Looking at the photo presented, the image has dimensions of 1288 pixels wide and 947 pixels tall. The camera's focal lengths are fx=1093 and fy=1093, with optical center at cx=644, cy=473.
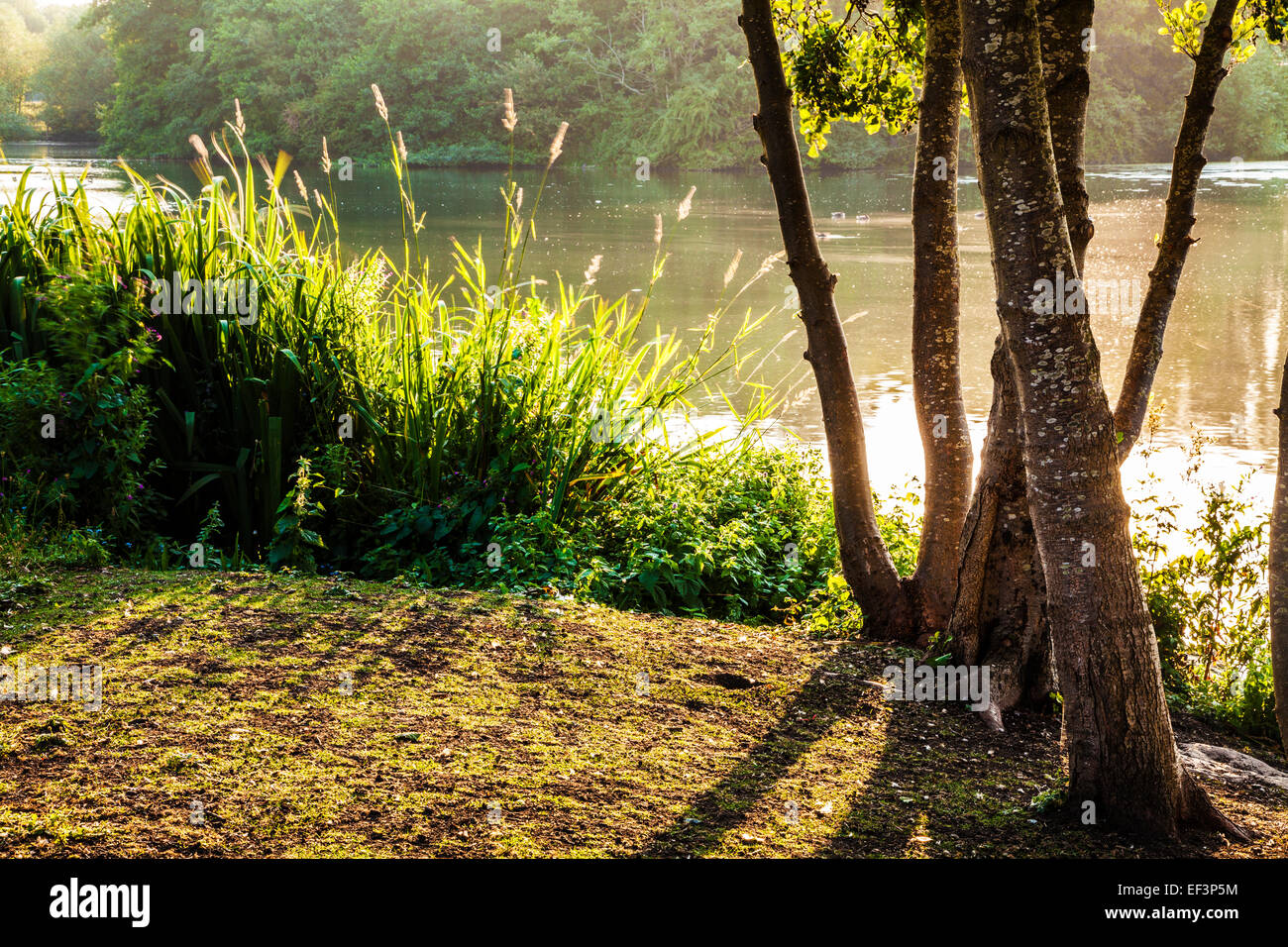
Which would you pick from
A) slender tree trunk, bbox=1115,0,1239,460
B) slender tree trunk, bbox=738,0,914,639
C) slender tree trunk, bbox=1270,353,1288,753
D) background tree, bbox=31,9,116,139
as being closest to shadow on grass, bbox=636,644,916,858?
slender tree trunk, bbox=738,0,914,639

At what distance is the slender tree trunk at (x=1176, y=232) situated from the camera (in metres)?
4.11

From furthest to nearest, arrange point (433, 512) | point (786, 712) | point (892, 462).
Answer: point (892, 462) → point (433, 512) → point (786, 712)

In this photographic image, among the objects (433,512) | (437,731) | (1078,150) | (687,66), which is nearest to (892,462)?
(433,512)

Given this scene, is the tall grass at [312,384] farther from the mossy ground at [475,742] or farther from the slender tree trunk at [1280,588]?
the slender tree trunk at [1280,588]

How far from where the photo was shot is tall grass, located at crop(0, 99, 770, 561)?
5078 millimetres

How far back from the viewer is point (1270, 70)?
4206cm

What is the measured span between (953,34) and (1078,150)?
2.67ft

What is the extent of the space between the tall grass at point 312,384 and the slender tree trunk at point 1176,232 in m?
2.06

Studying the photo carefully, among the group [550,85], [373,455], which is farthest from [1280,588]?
[550,85]

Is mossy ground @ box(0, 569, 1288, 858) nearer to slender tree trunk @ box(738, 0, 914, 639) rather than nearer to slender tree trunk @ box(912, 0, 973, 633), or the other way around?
slender tree trunk @ box(738, 0, 914, 639)

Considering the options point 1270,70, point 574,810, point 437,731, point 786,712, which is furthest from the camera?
point 1270,70

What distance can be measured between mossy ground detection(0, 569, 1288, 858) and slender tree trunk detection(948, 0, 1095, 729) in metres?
0.20

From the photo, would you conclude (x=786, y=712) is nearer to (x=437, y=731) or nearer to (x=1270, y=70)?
(x=437, y=731)

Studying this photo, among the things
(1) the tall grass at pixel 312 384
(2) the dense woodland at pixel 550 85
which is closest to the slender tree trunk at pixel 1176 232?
(1) the tall grass at pixel 312 384
